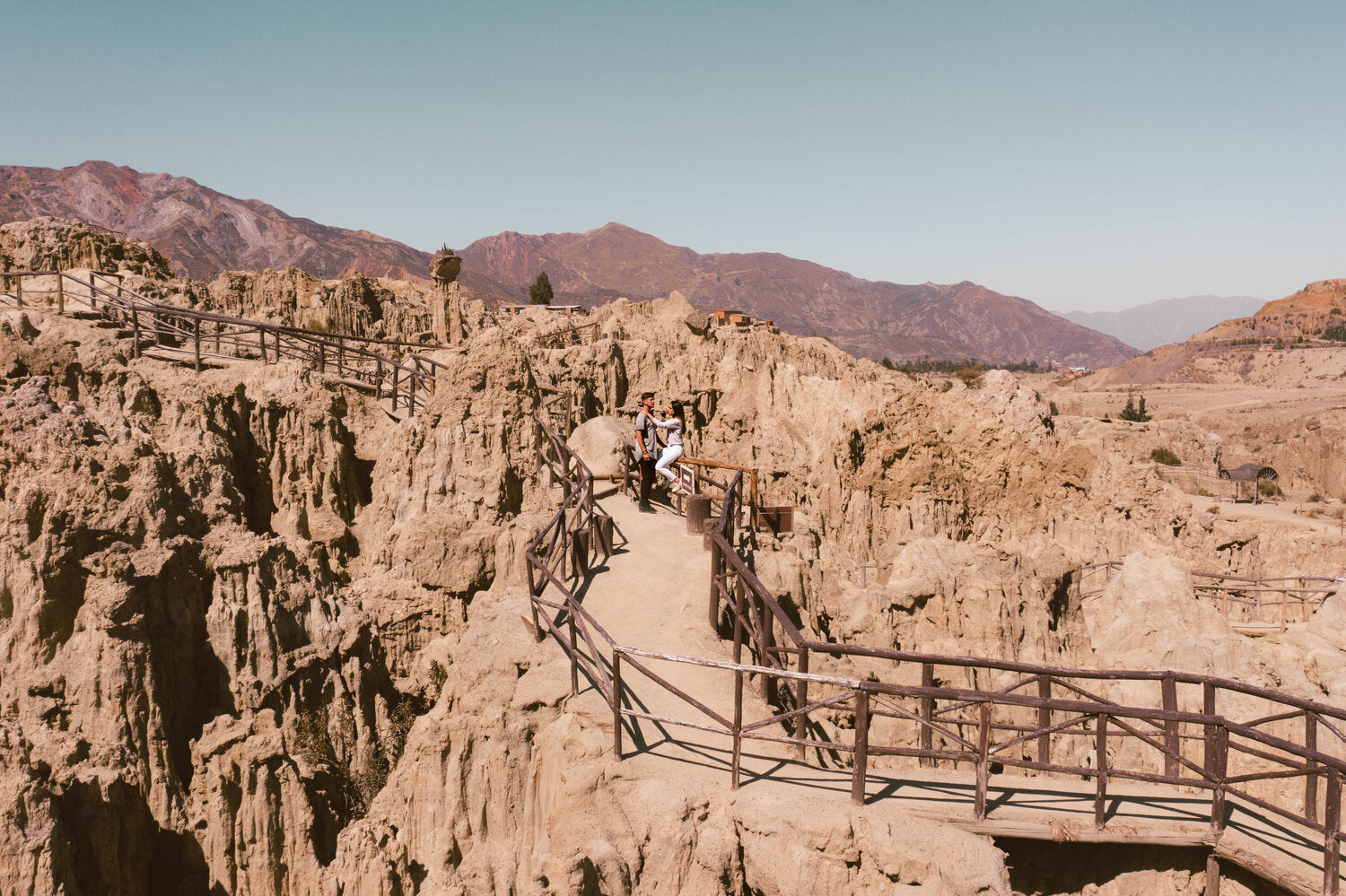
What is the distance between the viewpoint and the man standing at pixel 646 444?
12109 mm

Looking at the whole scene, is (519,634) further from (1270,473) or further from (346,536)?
(1270,473)

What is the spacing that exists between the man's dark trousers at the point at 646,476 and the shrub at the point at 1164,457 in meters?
36.2

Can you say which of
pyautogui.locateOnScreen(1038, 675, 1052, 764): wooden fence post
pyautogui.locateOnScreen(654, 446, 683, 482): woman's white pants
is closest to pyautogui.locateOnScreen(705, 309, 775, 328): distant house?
pyautogui.locateOnScreen(654, 446, 683, 482): woman's white pants

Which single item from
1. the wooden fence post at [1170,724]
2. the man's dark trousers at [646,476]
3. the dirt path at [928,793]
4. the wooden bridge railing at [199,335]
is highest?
the wooden bridge railing at [199,335]

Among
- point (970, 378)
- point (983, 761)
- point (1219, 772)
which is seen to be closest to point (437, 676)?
point (983, 761)

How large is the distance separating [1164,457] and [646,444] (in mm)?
37500

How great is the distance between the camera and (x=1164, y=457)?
39.7 m

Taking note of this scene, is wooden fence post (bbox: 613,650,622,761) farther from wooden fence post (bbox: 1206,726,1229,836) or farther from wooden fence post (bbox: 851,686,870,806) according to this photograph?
wooden fence post (bbox: 1206,726,1229,836)

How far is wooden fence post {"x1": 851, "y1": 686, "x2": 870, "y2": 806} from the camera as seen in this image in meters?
5.63

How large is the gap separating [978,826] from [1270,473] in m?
41.5

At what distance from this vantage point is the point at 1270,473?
37406mm

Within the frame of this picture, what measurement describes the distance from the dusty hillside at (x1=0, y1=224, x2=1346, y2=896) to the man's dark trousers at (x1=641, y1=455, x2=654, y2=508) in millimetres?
1647

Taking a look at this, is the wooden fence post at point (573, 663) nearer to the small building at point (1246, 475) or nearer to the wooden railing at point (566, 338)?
the wooden railing at point (566, 338)

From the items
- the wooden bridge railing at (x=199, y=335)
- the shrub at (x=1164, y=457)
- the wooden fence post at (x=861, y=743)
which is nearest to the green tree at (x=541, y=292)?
the shrub at (x=1164, y=457)
